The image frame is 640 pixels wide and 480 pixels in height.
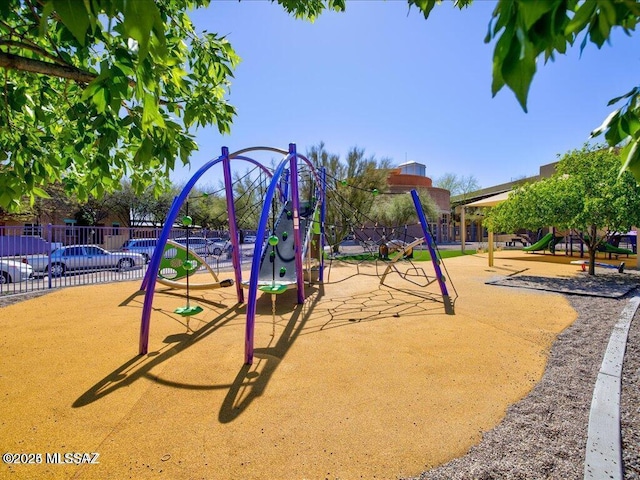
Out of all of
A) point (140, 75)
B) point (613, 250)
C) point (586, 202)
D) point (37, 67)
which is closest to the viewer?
point (140, 75)

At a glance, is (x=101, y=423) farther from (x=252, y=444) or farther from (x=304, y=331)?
(x=304, y=331)

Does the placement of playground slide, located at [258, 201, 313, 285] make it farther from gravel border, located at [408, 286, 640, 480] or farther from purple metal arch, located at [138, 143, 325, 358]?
gravel border, located at [408, 286, 640, 480]

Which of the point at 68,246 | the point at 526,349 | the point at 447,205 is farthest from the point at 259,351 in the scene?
the point at 447,205

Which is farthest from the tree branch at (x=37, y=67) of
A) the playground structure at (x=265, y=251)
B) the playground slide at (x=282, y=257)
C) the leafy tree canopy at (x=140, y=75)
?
the playground slide at (x=282, y=257)

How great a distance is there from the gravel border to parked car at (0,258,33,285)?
1314 cm

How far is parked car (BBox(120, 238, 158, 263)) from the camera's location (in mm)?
13527

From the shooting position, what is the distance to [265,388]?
3.36m

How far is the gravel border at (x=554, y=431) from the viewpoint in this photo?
2105 mm

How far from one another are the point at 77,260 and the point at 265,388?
11.5m

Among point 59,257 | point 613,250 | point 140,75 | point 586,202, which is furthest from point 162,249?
point 613,250

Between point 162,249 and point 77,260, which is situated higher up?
point 162,249

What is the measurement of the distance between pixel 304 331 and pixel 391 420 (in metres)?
2.69

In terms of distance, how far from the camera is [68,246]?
11227mm

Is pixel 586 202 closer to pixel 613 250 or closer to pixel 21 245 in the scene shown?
pixel 613 250
